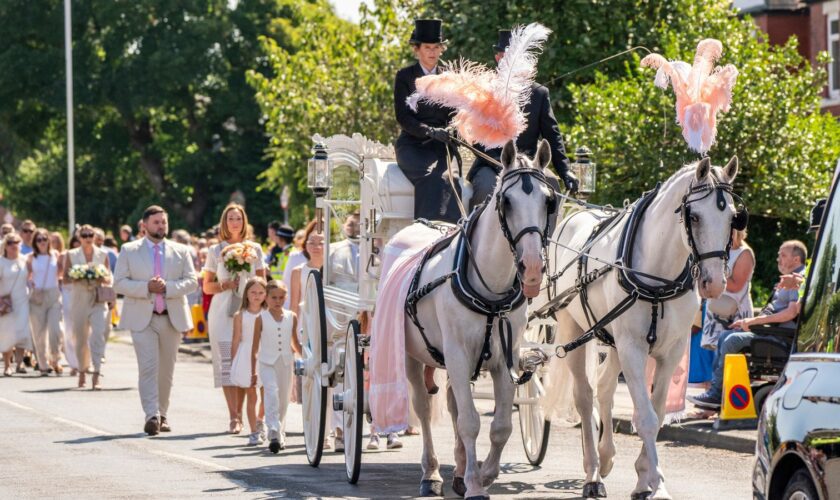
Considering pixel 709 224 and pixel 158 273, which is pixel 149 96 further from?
pixel 709 224

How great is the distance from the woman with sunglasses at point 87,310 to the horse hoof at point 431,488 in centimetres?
1114

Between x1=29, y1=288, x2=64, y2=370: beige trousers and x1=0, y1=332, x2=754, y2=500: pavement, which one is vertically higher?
x1=29, y1=288, x2=64, y2=370: beige trousers

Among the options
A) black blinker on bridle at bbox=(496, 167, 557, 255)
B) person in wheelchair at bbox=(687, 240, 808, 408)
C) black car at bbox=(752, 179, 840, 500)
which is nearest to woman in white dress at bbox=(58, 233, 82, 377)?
person in wheelchair at bbox=(687, 240, 808, 408)

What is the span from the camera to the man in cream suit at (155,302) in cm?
1538

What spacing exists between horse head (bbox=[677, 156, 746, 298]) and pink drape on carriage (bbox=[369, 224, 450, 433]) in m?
2.00

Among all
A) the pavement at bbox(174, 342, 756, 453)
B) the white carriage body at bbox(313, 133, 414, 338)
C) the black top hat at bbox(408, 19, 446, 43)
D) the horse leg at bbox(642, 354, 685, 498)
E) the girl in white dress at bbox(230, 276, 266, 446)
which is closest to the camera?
the horse leg at bbox(642, 354, 685, 498)

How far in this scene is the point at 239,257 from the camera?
1551 cm

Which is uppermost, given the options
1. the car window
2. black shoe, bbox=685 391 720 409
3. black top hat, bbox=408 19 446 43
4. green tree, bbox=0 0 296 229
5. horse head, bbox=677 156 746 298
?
green tree, bbox=0 0 296 229

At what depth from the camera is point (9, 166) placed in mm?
68188

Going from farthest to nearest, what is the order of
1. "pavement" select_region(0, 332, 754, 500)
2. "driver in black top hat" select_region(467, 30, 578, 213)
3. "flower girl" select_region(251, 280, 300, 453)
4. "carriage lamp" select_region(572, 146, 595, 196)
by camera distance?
1. "flower girl" select_region(251, 280, 300, 453)
2. "carriage lamp" select_region(572, 146, 595, 196)
3. "driver in black top hat" select_region(467, 30, 578, 213)
4. "pavement" select_region(0, 332, 754, 500)

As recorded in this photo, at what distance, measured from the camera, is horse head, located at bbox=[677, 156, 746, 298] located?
9.65m

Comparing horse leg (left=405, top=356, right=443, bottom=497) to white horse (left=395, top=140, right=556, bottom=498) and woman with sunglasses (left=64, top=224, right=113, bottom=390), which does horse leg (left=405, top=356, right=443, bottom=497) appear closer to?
white horse (left=395, top=140, right=556, bottom=498)

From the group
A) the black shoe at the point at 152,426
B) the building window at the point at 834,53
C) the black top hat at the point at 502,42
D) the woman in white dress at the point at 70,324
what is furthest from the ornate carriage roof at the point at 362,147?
the building window at the point at 834,53

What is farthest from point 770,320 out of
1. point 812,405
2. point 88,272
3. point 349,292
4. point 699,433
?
point 88,272
